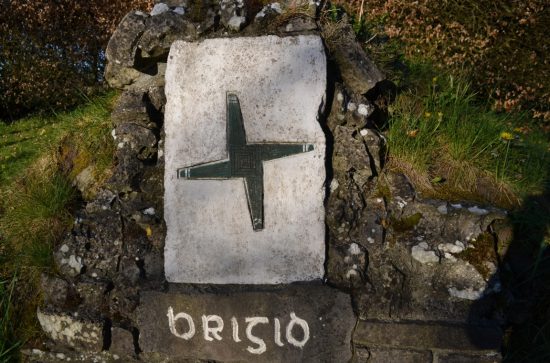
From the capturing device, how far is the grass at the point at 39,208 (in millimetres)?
2590

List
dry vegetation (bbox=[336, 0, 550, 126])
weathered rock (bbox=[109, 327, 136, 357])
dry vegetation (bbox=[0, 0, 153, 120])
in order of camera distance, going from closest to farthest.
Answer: weathered rock (bbox=[109, 327, 136, 357])
dry vegetation (bbox=[336, 0, 550, 126])
dry vegetation (bbox=[0, 0, 153, 120])

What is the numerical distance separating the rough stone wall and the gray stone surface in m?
0.08

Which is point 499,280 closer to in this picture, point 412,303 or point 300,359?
point 412,303

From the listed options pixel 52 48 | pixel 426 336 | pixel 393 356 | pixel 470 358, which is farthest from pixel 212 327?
pixel 52 48

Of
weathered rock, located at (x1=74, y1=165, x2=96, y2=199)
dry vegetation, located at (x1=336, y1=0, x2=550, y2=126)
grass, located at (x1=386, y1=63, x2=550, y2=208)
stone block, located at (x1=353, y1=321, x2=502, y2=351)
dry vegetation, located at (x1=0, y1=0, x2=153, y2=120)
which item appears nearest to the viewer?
stone block, located at (x1=353, y1=321, x2=502, y2=351)

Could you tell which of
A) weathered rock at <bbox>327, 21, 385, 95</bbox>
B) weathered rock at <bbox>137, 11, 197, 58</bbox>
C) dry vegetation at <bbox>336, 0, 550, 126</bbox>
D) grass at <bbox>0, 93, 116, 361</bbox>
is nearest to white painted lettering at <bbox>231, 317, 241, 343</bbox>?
grass at <bbox>0, 93, 116, 361</bbox>

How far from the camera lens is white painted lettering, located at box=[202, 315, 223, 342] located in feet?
7.38

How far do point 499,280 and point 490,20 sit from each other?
2927 mm

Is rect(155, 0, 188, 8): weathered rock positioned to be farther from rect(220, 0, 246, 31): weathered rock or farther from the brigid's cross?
the brigid's cross

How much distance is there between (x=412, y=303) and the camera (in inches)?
87.1

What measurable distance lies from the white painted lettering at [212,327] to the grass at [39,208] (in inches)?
39.1

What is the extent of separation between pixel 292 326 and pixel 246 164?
847 millimetres

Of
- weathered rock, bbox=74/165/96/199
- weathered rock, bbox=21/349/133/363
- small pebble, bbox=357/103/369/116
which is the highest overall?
small pebble, bbox=357/103/369/116

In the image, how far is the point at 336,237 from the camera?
7.70 feet
